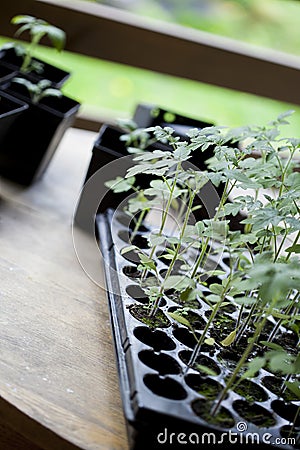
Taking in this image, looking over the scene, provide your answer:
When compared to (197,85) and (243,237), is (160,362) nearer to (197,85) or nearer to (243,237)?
(243,237)

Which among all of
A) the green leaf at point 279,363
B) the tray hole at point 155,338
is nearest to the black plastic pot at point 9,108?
the tray hole at point 155,338

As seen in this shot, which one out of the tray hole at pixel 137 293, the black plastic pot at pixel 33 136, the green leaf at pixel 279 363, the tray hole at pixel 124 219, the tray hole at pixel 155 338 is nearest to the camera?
the green leaf at pixel 279 363

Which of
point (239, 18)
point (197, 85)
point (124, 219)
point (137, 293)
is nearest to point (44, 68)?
point (124, 219)

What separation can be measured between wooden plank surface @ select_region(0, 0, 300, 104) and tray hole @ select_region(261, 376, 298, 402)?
40.4 inches

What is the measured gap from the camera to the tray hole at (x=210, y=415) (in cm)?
89

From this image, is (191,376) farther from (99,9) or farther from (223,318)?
(99,9)

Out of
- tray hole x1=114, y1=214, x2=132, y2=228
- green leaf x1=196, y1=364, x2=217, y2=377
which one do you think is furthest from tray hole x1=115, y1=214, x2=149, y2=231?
green leaf x1=196, y1=364, x2=217, y2=377

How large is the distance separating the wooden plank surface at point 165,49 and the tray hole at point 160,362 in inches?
40.3

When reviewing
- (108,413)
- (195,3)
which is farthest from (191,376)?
(195,3)

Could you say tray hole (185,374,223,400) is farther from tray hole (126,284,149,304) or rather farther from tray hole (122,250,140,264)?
tray hole (122,250,140,264)

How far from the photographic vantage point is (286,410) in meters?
0.97

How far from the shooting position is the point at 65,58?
15.0ft

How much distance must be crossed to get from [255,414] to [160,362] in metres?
0.15

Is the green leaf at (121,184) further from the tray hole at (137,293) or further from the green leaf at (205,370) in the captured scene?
the green leaf at (205,370)
